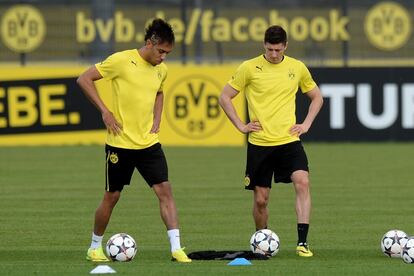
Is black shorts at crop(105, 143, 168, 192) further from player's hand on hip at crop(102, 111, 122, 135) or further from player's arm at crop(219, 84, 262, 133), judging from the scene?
player's arm at crop(219, 84, 262, 133)

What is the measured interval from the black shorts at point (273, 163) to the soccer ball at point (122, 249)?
1.65 meters

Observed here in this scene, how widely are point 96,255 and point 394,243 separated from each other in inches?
107

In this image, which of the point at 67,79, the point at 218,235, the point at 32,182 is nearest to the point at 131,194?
the point at 32,182

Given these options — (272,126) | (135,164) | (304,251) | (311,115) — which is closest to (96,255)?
(135,164)

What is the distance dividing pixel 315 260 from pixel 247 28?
1839 cm

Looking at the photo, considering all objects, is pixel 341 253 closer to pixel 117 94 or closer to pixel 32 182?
Result: pixel 117 94

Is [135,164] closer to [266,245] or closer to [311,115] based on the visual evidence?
[266,245]

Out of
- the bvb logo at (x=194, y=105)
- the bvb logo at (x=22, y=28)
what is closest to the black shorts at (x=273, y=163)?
the bvb logo at (x=194, y=105)

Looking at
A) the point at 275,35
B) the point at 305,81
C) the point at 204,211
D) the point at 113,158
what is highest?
the point at 275,35

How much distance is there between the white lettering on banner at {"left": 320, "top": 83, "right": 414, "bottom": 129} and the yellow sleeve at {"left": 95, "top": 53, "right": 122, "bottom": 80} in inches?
672

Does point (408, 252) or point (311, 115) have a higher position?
point (311, 115)

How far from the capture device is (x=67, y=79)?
93.4 ft

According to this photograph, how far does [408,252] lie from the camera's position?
11625mm

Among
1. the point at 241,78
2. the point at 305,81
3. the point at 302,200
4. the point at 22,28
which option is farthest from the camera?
the point at 22,28
